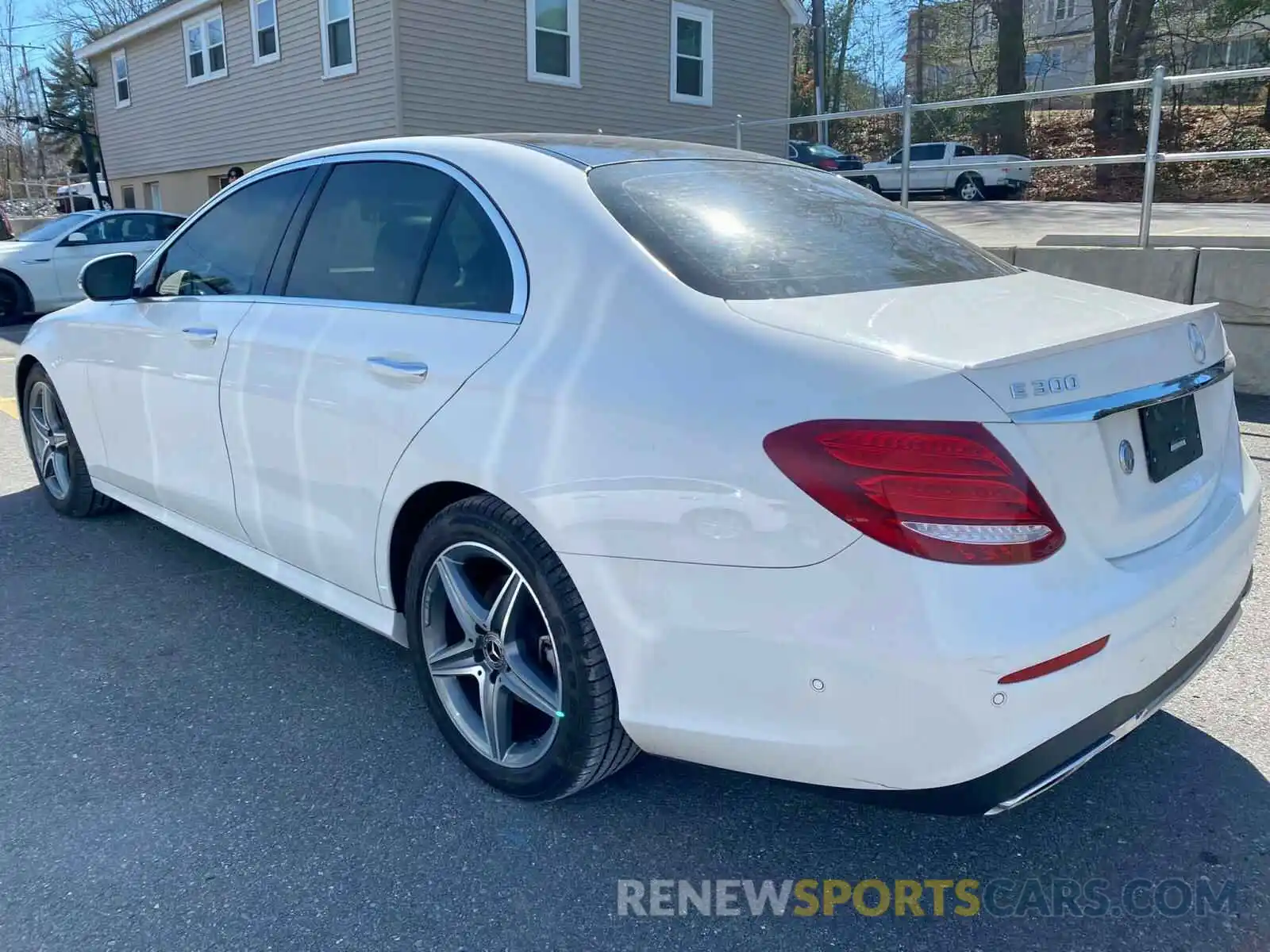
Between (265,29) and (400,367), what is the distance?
17576 mm

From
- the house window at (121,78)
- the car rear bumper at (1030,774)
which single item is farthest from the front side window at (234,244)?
the house window at (121,78)

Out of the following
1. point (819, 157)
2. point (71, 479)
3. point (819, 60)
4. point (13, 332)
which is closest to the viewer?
point (71, 479)

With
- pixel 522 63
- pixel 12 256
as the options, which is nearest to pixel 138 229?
pixel 12 256

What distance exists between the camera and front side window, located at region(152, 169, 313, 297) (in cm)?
340

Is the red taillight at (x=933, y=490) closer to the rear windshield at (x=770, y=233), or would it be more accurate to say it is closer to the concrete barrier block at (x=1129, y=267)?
the rear windshield at (x=770, y=233)

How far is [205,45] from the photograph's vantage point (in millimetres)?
19516

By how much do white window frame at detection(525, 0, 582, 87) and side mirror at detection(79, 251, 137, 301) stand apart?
1332cm

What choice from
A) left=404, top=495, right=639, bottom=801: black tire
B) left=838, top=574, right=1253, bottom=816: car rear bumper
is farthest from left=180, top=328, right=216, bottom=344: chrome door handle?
left=838, top=574, right=1253, bottom=816: car rear bumper

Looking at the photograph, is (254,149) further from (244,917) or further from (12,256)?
(244,917)

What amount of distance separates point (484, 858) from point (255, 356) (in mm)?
1700

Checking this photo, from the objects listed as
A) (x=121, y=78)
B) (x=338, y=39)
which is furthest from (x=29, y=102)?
(x=338, y=39)

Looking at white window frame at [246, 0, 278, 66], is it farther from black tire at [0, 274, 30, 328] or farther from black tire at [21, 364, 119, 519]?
black tire at [21, 364, 119, 519]

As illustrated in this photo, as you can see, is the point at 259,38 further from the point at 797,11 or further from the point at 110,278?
the point at 110,278

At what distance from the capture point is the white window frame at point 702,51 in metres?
17.9
